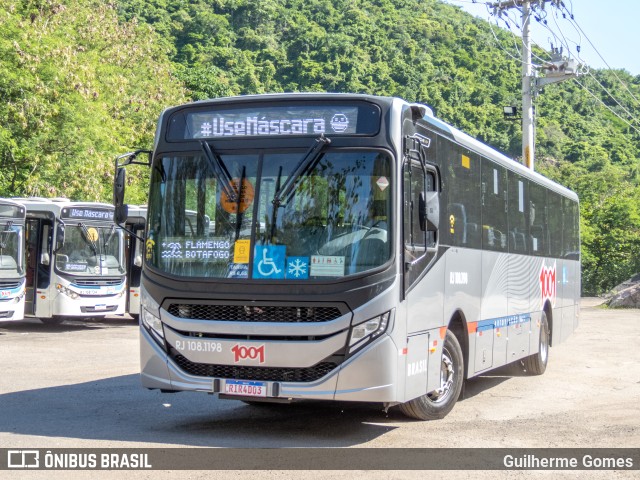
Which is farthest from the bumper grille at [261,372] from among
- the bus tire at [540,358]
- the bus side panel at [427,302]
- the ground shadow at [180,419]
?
the bus tire at [540,358]

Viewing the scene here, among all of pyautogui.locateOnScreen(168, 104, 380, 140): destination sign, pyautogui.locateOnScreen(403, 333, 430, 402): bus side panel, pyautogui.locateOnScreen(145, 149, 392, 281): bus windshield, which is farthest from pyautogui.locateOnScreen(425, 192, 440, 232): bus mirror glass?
pyautogui.locateOnScreen(403, 333, 430, 402): bus side panel

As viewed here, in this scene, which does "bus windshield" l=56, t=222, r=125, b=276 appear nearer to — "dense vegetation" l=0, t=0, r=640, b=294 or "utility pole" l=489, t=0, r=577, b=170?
"dense vegetation" l=0, t=0, r=640, b=294

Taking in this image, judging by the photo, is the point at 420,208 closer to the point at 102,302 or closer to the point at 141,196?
the point at 102,302

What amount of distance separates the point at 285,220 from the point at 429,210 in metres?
1.30

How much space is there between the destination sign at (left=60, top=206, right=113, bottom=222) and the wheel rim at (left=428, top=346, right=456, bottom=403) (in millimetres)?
14190

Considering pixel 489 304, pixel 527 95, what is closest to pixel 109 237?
pixel 489 304

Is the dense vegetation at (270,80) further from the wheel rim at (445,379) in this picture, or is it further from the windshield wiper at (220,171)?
the wheel rim at (445,379)

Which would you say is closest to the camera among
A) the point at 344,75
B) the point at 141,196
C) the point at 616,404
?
the point at 616,404

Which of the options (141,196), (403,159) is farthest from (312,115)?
(141,196)

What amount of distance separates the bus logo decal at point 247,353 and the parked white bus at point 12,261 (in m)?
→ 13.3

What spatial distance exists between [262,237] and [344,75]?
285 ft

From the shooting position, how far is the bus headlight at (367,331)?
332 inches

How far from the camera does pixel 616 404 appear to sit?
1159 centimetres

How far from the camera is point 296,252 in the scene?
28.3 feet
